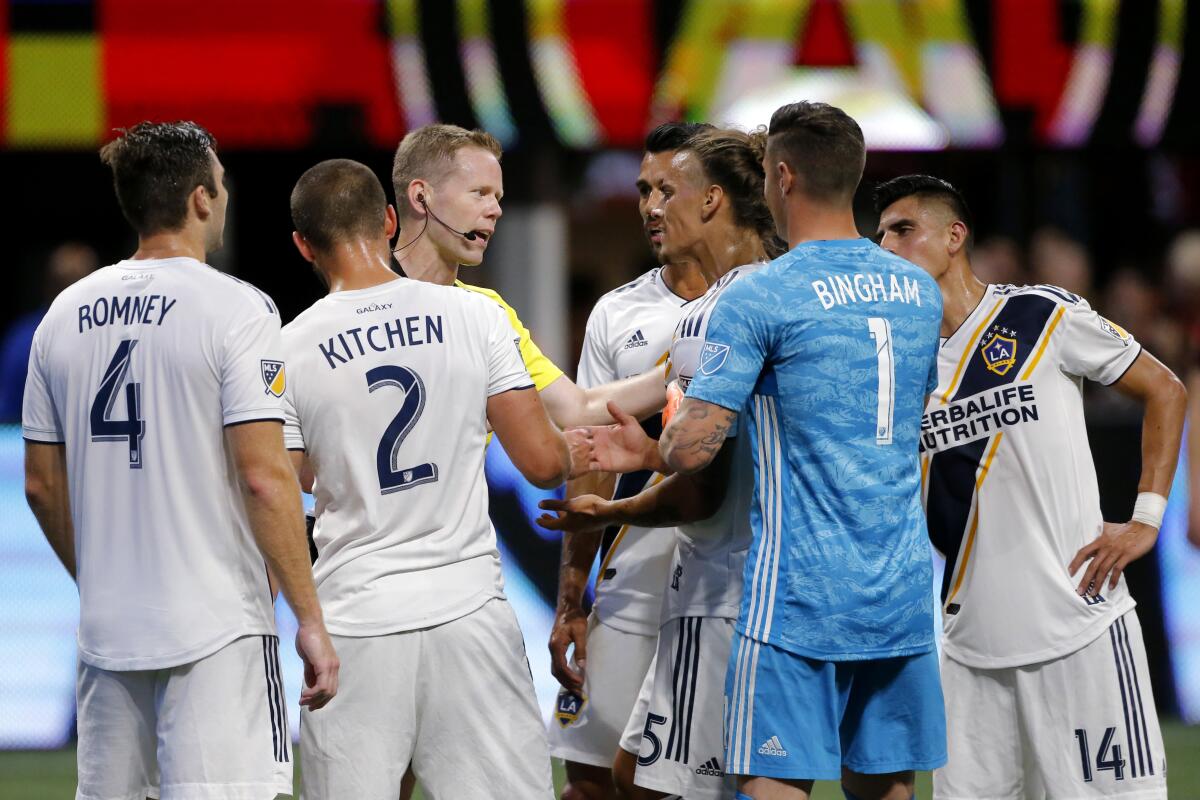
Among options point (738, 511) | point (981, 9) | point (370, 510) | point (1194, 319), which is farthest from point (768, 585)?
point (1194, 319)

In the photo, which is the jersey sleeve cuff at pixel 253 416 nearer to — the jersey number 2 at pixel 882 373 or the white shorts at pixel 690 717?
the white shorts at pixel 690 717

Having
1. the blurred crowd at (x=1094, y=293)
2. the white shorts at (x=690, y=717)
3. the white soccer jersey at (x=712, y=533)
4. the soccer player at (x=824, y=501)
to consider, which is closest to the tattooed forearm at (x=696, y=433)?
the soccer player at (x=824, y=501)

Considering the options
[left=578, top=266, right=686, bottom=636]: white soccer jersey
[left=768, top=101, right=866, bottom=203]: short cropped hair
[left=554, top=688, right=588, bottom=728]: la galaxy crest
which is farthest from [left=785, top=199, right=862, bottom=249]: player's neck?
[left=554, top=688, right=588, bottom=728]: la galaxy crest

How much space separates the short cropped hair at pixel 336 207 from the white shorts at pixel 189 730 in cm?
117

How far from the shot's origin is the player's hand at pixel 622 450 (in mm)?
4910

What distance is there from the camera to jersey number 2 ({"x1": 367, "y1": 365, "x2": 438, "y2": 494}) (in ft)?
14.7

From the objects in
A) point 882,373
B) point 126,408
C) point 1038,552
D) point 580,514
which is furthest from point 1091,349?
point 126,408

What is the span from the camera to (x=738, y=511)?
4.76 metres

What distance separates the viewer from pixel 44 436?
456 cm

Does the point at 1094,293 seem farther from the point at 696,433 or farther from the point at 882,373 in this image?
the point at 696,433

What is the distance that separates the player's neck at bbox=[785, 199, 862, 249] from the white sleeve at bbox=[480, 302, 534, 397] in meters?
0.86

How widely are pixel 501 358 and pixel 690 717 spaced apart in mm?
1197

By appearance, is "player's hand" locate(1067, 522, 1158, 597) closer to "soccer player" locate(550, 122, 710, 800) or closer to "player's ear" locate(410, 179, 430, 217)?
"soccer player" locate(550, 122, 710, 800)

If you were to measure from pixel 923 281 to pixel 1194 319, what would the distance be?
9.64 meters
